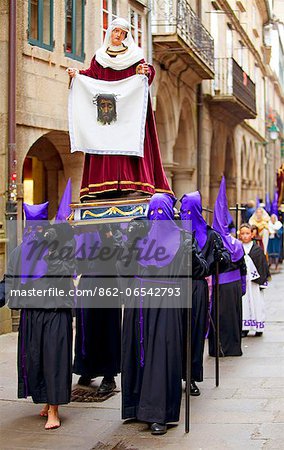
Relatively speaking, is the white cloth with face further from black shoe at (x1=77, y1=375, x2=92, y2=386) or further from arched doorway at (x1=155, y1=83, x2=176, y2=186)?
arched doorway at (x1=155, y1=83, x2=176, y2=186)

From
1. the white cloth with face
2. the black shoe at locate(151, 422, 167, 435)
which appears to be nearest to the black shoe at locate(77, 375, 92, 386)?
the black shoe at locate(151, 422, 167, 435)

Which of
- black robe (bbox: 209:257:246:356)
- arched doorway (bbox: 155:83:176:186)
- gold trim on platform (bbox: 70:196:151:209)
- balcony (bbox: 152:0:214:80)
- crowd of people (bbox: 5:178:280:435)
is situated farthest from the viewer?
arched doorway (bbox: 155:83:176:186)

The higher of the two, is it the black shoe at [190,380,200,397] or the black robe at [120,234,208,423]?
the black robe at [120,234,208,423]

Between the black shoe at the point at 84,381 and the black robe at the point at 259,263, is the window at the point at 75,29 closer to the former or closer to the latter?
the black robe at the point at 259,263

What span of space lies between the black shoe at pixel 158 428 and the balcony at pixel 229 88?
1978 centimetres

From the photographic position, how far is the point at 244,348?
462 inches

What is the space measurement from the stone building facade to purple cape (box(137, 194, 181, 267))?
5.47 meters

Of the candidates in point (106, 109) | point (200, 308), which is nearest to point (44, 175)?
point (106, 109)

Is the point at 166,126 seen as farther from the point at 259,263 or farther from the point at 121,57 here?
the point at 121,57

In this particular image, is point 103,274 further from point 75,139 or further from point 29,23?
point 29,23

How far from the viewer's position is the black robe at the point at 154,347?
288 inches

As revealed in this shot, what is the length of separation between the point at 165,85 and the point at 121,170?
12.1m

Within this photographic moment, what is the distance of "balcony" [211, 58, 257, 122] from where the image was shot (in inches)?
1045

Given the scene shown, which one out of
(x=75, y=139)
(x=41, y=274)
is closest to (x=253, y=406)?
(x=41, y=274)
